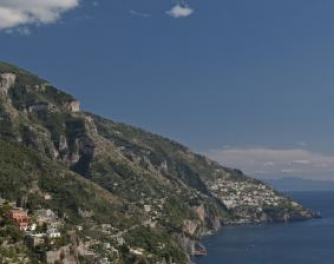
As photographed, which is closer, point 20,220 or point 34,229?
point 20,220

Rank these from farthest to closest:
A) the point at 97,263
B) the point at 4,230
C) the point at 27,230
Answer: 1. the point at 97,263
2. the point at 27,230
3. the point at 4,230

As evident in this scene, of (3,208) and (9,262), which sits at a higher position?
(3,208)

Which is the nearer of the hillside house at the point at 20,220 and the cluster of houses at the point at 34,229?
the cluster of houses at the point at 34,229

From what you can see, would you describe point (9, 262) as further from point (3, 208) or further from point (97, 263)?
point (97, 263)

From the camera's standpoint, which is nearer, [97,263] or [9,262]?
[9,262]

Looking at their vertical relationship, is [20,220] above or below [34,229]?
above

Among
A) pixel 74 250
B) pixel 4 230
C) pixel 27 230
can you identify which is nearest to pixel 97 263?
pixel 74 250

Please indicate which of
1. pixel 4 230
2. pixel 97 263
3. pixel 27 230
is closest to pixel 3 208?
pixel 27 230

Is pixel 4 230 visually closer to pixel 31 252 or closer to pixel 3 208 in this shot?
pixel 31 252

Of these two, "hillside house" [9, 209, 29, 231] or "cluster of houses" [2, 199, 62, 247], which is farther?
"hillside house" [9, 209, 29, 231]

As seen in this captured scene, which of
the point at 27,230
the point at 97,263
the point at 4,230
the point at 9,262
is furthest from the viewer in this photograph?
the point at 97,263
